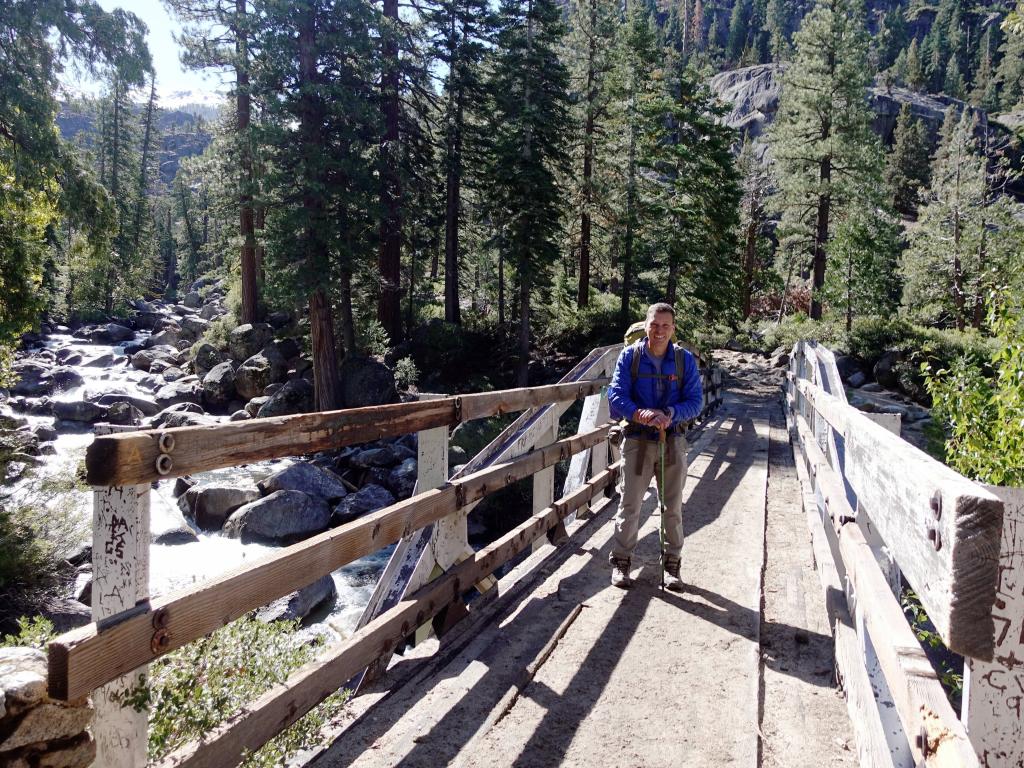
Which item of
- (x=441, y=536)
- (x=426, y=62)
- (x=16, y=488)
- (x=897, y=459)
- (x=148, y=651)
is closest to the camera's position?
(x=897, y=459)

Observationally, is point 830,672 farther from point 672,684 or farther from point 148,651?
point 148,651

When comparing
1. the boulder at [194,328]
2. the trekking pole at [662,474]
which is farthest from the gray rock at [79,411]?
the trekking pole at [662,474]

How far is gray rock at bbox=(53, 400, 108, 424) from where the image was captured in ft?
70.3

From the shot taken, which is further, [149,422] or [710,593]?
[149,422]

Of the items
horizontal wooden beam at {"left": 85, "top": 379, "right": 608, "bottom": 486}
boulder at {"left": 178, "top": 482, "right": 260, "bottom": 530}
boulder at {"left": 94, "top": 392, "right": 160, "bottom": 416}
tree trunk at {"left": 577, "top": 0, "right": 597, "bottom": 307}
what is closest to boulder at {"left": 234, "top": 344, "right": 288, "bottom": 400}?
boulder at {"left": 94, "top": 392, "right": 160, "bottom": 416}

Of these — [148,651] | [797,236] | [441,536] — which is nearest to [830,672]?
[441,536]

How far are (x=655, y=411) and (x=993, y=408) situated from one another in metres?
3.01

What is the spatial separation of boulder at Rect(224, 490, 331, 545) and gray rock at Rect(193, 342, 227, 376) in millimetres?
16090

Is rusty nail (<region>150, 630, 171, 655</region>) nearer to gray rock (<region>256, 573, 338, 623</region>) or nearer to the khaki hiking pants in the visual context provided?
the khaki hiking pants

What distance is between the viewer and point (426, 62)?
2561cm

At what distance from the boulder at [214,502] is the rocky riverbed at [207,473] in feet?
0.08

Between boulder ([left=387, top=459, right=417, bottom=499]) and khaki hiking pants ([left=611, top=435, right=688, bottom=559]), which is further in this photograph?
boulder ([left=387, top=459, right=417, bottom=499])

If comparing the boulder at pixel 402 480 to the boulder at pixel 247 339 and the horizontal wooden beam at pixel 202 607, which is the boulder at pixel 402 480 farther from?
the horizontal wooden beam at pixel 202 607

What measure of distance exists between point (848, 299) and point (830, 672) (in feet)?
86.9
